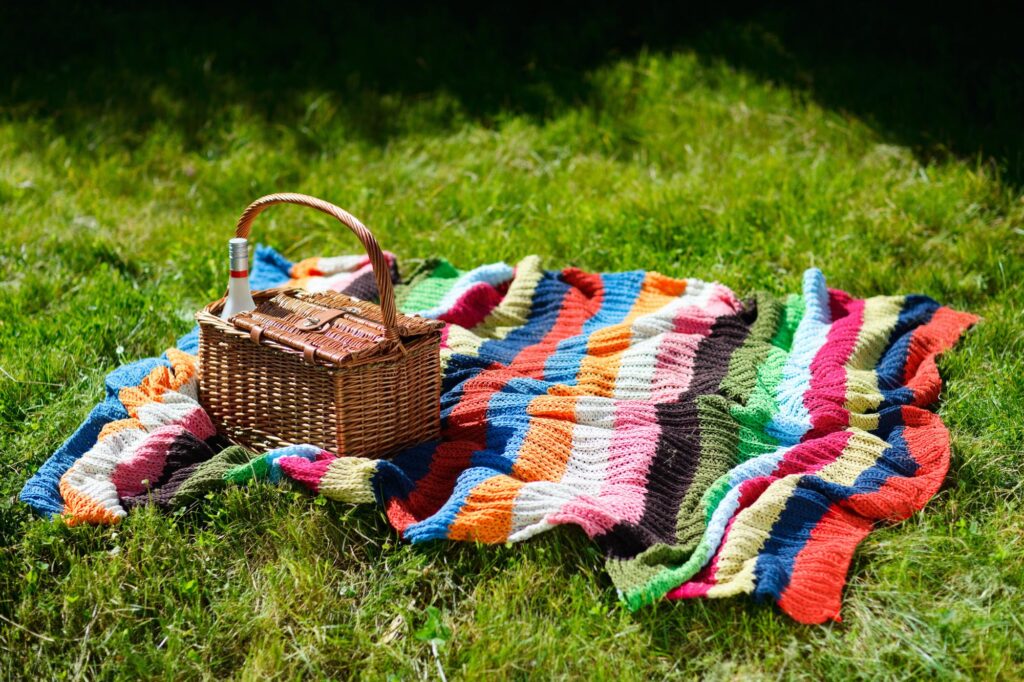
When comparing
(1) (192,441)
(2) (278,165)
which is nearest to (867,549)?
(1) (192,441)

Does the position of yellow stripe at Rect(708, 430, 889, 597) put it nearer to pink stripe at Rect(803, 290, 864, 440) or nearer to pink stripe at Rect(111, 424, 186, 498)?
pink stripe at Rect(803, 290, 864, 440)

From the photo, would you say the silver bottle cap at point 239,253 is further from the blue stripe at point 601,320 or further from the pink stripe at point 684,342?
the pink stripe at point 684,342

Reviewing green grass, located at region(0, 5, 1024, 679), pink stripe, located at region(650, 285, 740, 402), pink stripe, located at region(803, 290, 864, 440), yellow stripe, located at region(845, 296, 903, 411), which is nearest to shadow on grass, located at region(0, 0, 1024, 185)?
green grass, located at region(0, 5, 1024, 679)

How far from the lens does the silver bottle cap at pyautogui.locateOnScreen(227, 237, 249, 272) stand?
117 inches

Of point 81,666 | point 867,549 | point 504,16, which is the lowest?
point 81,666

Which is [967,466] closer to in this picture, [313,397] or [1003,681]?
[1003,681]

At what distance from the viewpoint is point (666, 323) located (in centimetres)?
360

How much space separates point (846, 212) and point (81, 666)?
11.2 ft

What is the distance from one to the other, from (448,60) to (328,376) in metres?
3.51

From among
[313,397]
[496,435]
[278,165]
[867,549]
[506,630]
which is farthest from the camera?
[278,165]

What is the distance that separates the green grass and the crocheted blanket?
0.08m

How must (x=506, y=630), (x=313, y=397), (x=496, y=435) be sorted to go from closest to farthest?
(x=506, y=630) < (x=313, y=397) < (x=496, y=435)

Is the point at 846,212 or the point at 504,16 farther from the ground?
the point at 504,16

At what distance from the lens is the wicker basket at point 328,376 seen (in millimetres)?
2791
